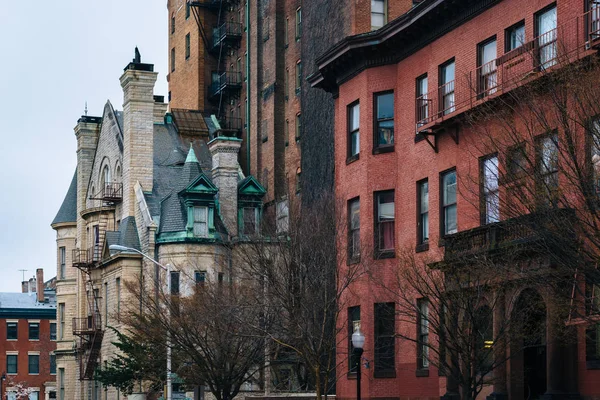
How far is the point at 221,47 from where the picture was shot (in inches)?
3351

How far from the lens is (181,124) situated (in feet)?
266

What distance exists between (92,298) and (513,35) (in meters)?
45.8

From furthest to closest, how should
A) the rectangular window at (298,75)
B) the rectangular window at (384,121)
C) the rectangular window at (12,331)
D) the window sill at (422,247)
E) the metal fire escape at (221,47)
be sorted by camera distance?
1. the rectangular window at (12,331)
2. the metal fire escape at (221,47)
3. the rectangular window at (298,75)
4. the rectangular window at (384,121)
5. the window sill at (422,247)

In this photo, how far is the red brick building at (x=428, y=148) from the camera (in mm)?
34844

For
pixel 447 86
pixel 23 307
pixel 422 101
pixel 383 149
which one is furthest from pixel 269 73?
pixel 23 307

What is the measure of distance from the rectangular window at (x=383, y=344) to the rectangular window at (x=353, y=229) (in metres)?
2.48

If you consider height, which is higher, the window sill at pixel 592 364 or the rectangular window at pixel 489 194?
the rectangular window at pixel 489 194

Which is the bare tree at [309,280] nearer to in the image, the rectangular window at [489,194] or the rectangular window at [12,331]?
the rectangular window at [489,194]

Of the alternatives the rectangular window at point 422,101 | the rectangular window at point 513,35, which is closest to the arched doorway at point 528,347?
the rectangular window at point 513,35

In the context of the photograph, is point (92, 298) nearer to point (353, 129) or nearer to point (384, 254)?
point (353, 129)

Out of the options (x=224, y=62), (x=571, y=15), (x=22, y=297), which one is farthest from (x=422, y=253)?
(x=22, y=297)

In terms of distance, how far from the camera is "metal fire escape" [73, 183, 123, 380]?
250 ft

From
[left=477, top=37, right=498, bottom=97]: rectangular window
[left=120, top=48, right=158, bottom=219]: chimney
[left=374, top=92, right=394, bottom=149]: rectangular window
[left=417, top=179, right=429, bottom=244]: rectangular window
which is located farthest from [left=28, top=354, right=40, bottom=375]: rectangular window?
[left=477, top=37, right=498, bottom=97]: rectangular window

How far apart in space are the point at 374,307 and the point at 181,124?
123 ft
